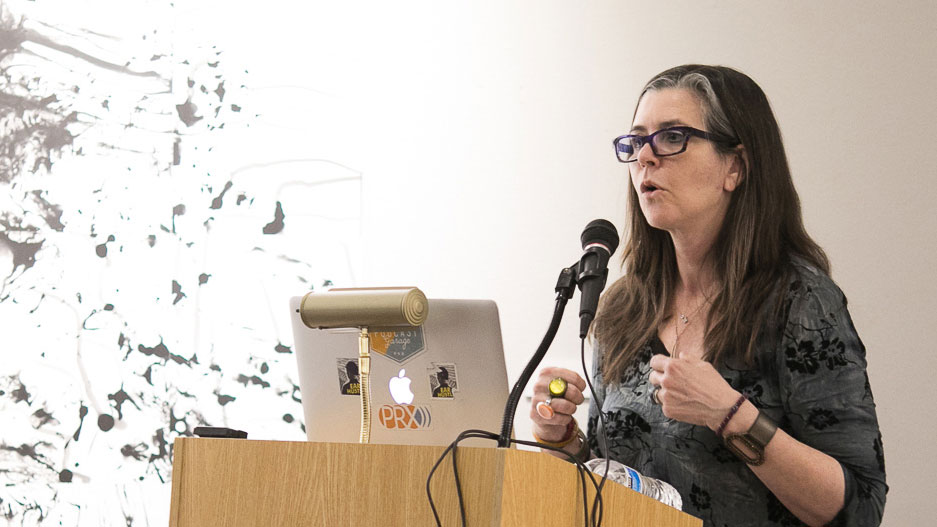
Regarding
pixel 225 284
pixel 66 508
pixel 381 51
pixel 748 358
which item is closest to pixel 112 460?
pixel 66 508

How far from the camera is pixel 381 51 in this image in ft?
10.3

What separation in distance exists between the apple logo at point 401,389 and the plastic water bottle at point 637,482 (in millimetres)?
311

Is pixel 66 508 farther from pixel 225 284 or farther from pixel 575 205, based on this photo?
pixel 575 205

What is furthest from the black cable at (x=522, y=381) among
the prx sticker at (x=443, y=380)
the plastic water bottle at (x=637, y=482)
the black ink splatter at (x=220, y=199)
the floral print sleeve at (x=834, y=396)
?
the black ink splatter at (x=220, y=199)

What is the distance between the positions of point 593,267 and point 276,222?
223 cm

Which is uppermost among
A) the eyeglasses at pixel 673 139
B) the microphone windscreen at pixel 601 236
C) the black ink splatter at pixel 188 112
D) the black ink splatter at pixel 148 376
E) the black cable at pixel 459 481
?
the black ink splatter at pixel 188 112

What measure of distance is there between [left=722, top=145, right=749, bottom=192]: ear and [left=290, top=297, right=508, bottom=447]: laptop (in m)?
0.62

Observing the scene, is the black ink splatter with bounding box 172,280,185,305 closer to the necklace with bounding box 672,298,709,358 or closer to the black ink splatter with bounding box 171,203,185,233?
the black ink splatter with bounding box 171,203,185,233

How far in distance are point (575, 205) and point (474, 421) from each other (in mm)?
1508

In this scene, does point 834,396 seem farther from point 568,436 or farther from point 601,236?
point 601,236

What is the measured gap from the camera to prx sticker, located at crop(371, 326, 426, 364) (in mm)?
1430

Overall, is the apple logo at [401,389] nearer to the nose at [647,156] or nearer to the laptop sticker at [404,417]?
the laptop sticker at [404,417]

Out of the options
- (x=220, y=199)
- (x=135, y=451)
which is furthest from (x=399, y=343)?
(x=135, y=451)

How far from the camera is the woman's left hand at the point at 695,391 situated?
137 cm
